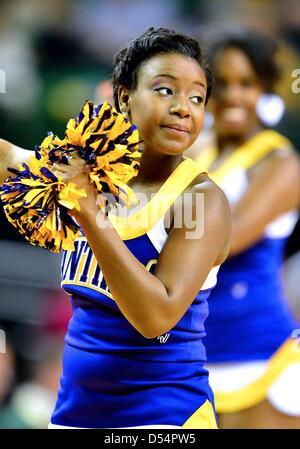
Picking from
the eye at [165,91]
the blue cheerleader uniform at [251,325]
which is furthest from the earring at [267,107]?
the eye at [165,91]

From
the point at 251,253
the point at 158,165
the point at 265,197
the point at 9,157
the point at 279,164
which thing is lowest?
the point at 251,253

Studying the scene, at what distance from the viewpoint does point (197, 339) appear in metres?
1.97

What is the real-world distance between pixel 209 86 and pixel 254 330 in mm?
1669

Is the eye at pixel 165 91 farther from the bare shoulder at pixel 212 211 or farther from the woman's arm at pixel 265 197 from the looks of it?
the woman's arm at pixel 265 197

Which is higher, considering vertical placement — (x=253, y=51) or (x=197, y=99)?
(x=197, y=99)

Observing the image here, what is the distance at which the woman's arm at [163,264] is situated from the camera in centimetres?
167

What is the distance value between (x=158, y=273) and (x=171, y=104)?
1.14 feet

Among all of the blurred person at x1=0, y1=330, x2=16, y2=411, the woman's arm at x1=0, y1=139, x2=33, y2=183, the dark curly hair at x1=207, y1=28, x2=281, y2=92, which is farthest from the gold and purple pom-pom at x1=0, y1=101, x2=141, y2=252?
the blurred person at x1=0, y1=330, x2=16, y2=411

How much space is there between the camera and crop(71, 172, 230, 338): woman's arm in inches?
65.7

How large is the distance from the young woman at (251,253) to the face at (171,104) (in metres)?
1.53

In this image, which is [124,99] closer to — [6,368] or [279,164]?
[279,164]

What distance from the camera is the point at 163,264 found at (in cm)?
180

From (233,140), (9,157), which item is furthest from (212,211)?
(233,140)
